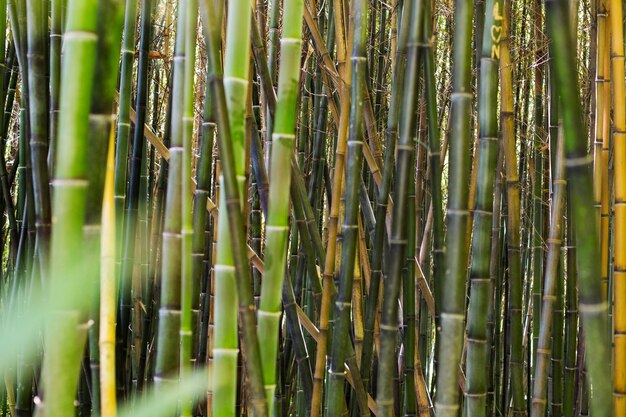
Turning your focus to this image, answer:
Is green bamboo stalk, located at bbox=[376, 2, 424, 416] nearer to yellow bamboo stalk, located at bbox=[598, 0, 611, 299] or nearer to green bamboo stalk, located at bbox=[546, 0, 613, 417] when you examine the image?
green bamboo stalk, located at bbox=[546, 0, 613, 417]

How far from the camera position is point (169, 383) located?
64 centimetres

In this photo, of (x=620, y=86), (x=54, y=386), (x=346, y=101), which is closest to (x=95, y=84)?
(x=54, y=386)

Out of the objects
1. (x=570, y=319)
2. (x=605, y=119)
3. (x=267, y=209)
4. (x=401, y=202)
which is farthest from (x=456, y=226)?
(x=570, y=319)

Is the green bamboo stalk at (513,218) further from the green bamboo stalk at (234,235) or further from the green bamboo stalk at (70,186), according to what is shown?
the green bamboo stalk at (70,186)

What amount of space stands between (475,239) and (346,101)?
1.24ft

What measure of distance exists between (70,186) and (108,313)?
214 millimetres

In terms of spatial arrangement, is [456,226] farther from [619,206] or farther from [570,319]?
[570,319]

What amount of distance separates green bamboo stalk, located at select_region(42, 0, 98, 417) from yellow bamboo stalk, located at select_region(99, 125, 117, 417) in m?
0.13

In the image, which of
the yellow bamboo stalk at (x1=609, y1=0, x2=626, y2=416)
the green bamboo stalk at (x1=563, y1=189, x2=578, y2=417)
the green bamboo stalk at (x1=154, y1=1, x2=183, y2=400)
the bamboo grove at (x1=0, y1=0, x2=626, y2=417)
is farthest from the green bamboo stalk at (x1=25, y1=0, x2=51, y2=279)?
the green bamboo stalk at (x1=563, y1=189, x2=578, y2=417)

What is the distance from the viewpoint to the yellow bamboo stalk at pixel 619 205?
89 centimetres

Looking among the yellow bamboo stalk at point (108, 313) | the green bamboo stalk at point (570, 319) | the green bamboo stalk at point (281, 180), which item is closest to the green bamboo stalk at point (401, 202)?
the green bamboo stalk at point (281, 180)

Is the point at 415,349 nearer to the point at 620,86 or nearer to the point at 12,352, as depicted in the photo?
the point at 620,86

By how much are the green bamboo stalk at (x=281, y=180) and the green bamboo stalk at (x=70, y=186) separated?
0.18 meters

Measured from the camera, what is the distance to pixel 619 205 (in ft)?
3.09
